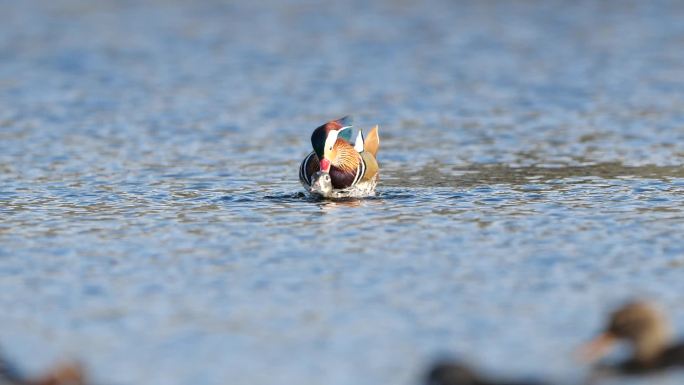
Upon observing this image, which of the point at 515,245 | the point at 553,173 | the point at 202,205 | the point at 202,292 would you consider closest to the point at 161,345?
the point at 202,292

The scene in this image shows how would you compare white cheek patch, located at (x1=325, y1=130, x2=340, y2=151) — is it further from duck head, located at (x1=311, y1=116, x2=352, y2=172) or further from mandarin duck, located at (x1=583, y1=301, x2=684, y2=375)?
mandarin duck, located at (x1=583, y1=301, x2=684, y2=375)

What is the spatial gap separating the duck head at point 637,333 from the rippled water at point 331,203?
27cm

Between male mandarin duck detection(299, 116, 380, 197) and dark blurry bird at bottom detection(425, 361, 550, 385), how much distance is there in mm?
6776

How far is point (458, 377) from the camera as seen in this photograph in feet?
28.0

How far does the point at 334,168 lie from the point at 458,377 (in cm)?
733

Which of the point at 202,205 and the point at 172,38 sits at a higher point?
the point at 172,38

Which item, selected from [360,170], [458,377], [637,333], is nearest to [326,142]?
[360,170]

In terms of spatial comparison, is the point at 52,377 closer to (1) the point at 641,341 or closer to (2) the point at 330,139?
(1) the point at 641,341

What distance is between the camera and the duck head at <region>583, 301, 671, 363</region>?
917 centimetres

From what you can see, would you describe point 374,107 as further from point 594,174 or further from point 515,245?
point 515,245

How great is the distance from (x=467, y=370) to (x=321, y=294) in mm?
2505

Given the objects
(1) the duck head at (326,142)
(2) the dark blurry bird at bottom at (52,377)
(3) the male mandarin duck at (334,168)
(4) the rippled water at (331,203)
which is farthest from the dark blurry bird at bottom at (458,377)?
(1) the duck head at (326,142)

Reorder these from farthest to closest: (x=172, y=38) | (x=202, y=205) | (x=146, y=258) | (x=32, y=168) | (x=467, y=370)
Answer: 1. (x=172, y=38)
2. (x=32, y=168)
3. (x=202, y=205)
4. (x=146, y=258)
5. (x=467, y=370)

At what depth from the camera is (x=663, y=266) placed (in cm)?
1161
